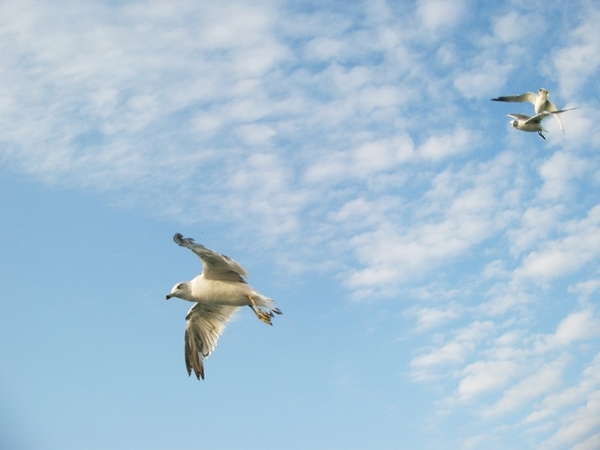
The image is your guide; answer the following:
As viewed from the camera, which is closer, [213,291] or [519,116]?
[213,291]

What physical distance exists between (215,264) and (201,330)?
2942 mm

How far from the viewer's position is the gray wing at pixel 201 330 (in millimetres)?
17047

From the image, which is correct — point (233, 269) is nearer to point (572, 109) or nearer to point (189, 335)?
point (189, 335)

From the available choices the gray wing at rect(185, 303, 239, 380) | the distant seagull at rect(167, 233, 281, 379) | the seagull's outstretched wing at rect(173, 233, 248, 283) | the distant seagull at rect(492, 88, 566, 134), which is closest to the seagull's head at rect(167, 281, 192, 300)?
the distant seagull at rect(167, 233, 281, 379)

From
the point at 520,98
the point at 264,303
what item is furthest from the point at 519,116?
the point at 264,303

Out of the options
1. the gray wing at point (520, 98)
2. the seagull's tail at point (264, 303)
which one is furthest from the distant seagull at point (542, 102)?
the seagull's tail at point (264, 303)

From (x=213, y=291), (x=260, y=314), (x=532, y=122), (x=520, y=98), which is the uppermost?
(x=520, y=98)

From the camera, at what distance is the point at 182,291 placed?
51.1ft

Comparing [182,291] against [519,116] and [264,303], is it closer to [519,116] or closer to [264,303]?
[264,303]

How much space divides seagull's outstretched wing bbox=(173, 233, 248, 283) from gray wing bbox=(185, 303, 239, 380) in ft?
6.24

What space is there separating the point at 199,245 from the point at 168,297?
224 cm

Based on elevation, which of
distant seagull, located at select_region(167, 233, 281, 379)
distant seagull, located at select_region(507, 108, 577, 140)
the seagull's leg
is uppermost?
distant seagull, located at select_region(507, 108, 577, 140)

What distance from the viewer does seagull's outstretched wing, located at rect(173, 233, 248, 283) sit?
1396cm

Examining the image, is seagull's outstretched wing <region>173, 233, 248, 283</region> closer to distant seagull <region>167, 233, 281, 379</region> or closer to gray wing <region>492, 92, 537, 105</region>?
distant seagull <region>167, 233, 281, 379</region>
